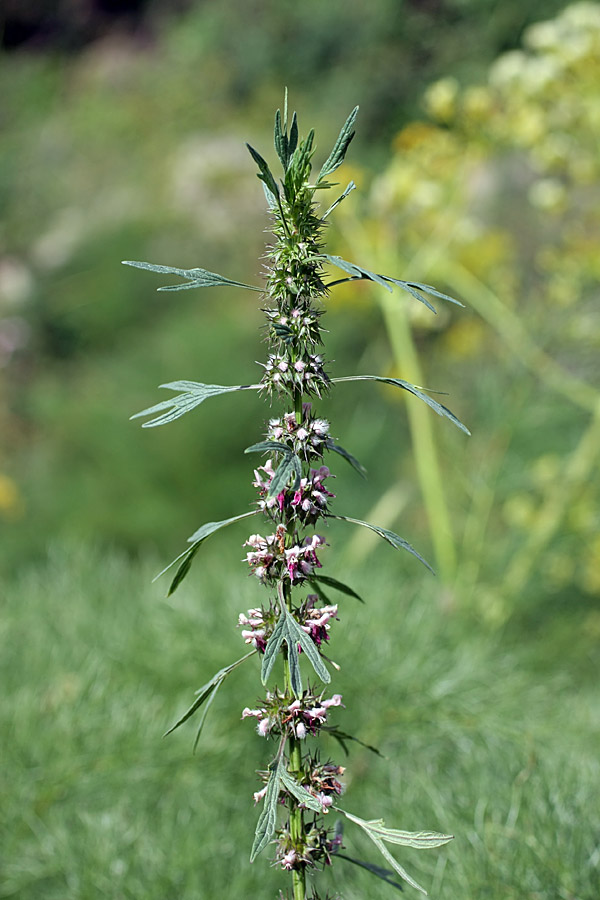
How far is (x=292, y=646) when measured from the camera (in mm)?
335

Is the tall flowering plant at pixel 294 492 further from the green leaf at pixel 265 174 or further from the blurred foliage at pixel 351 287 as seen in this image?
the blurred foliage at pixel 351 287

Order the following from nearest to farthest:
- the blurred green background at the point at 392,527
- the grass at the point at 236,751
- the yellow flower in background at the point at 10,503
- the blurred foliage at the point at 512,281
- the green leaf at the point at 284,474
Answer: the green leaf at the point at 284,474 < the grass at the point at 236,751 < the blurred green background at the point at 392,527 < the blurred foliage at the point at 512,281 < the yellow flower in background at the point at 10,503

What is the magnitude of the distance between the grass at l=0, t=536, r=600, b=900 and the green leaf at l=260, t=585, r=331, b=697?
1.23 feet

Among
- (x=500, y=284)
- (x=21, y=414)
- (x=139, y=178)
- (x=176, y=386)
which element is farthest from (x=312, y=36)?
(x=176, y=386)

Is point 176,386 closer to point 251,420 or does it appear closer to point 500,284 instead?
point 500,284

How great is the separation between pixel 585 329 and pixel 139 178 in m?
3.86

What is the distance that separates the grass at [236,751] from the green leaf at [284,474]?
43 centimetres

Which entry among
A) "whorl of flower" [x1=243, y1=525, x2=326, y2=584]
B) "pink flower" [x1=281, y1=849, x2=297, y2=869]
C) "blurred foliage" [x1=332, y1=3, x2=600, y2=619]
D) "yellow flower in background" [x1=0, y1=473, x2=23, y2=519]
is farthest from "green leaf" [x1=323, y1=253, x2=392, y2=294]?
"yellow flower in background" [x1=0, y1=473, x2=23, y2=519]

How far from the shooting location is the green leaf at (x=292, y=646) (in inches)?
12.7

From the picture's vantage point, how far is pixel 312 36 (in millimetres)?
4887

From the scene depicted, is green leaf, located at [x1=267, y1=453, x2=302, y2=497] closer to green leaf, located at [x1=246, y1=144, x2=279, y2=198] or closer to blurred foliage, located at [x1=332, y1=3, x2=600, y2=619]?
green leaf, located at [x1=246, y1=144, x2=279, y2=198]

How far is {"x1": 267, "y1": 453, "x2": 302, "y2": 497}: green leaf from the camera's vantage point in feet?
0.98

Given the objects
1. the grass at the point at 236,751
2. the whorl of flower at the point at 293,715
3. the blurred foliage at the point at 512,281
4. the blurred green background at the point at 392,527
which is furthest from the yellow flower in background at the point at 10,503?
the whorl of flower at the point at 293,715

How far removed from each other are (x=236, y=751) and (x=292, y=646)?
2.11ft
